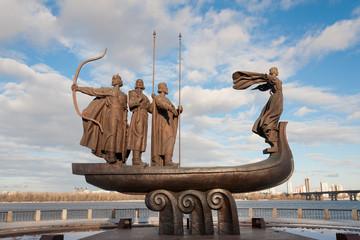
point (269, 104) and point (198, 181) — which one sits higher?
point (269, 104)

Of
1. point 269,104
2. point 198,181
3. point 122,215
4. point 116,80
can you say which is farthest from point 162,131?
point 122,215

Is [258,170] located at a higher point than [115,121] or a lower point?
lower

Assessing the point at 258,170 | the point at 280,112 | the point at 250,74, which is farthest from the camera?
the point at 250,74

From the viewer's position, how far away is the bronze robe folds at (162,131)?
30.1 ft

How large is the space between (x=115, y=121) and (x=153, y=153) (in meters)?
1.69

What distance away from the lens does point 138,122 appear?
9094 millimetres

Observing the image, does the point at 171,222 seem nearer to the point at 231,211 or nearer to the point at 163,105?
the point at 231,211

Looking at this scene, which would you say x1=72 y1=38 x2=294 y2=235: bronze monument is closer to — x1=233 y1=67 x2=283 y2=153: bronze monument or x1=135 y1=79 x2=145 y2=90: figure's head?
x1=233 y1=67 x2=283 y2=153: bronze monument

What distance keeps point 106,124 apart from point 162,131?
186 cm

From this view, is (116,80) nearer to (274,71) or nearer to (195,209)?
(195,209)

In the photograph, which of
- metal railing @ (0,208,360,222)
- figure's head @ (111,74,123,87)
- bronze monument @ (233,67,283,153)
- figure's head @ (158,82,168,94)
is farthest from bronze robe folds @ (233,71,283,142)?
metal railing @ (0,208,360,222)

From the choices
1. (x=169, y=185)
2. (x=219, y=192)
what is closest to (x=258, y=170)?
(x=219, y=192)

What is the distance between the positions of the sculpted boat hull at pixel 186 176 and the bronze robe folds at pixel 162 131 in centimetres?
98

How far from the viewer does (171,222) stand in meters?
8.34
